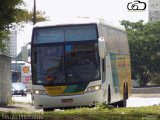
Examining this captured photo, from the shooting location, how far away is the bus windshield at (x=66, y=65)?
2155cm

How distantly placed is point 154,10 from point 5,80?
5896cm

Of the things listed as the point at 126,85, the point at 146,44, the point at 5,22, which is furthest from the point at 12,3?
the point at 146,44

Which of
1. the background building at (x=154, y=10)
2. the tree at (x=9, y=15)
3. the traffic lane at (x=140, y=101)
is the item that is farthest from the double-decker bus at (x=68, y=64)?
the background building at (x=154, y=10)

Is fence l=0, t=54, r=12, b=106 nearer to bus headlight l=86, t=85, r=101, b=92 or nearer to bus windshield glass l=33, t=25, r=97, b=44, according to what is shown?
bus windshield glass l=33, t=25, r=97, b=44

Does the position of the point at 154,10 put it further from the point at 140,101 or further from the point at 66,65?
the point at 66,65

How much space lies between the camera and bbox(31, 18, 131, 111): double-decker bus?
70.7ft

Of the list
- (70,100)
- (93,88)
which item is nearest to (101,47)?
(93,88)

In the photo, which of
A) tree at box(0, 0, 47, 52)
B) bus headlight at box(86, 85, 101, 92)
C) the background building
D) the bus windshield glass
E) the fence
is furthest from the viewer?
the background building

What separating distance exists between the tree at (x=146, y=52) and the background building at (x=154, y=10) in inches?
114

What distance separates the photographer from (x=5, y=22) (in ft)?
42.0

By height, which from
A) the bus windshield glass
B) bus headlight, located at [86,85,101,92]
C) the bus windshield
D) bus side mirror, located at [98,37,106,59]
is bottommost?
bus headlight, located at [86,85,101,92]

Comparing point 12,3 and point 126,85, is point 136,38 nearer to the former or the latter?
point 126,85

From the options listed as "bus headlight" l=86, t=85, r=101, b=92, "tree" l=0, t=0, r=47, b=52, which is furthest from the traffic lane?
"tree" l=0, t=0, r=47, b=52

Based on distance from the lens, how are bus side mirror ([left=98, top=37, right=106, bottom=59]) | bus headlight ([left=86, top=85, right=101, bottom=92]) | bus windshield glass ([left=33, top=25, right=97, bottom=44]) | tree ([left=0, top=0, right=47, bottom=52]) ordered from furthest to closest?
bus windshield glass ([left=33, top=25, right=97, bottom=44]) → bus headlight ([left=86, top=85, right=101, bottom=92]) → bus side mirror ([left=98, top=37, right=106, bottom=59]) → tree ([left=0, top=0, right=47, bottom=52])
